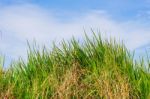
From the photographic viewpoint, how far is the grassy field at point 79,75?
8.14 meters

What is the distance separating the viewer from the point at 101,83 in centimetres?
807

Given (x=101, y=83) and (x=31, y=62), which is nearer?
(x=101, y=83)

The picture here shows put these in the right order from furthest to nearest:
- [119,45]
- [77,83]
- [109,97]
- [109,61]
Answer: [119,45], [109,61], [77,83], [109,97]

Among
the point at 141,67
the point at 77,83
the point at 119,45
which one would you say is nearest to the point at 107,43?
the point at 119,45

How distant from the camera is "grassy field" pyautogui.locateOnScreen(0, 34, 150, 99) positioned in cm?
814

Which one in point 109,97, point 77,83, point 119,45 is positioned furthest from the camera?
point 119,45

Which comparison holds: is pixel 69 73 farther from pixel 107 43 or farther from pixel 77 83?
pixel 107 43

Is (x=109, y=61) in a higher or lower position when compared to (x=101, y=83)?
higher

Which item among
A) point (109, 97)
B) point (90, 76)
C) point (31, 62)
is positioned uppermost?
point (31, 62)

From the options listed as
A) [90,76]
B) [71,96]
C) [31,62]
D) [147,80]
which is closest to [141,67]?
[147,80]

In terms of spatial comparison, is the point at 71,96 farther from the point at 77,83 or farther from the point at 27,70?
the point at 27,70

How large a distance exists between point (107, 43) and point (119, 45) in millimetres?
274

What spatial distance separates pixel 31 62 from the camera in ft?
32.6

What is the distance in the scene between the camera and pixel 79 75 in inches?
344
